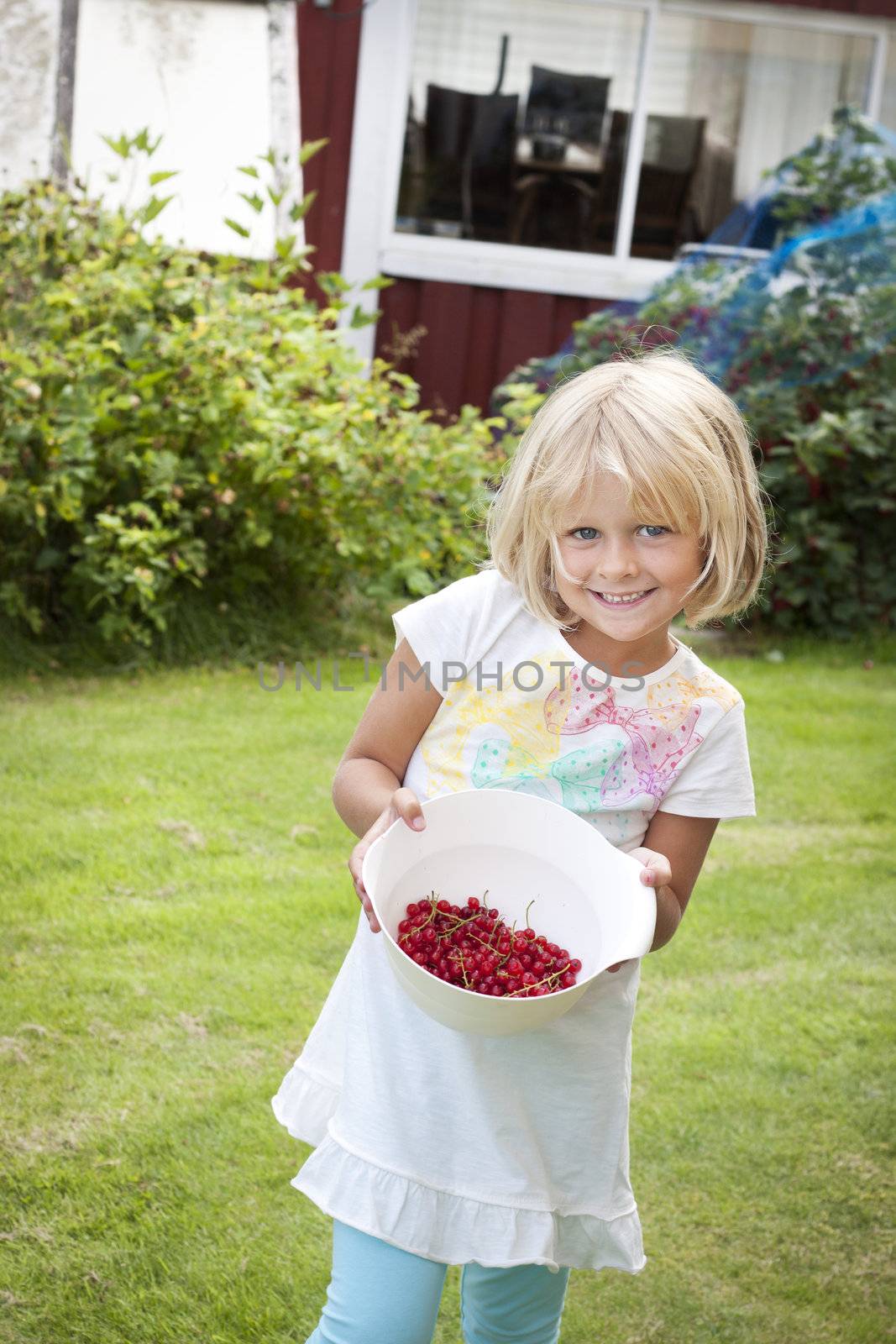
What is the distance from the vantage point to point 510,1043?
1421 mm

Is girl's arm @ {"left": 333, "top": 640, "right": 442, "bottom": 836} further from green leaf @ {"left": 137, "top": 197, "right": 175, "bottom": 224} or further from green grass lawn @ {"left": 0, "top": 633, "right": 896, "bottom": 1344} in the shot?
green leaf @ {"left": 137, "top": 197, "right": 175, "bottom": 224}

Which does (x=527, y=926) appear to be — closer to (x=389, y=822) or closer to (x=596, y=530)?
(x=389, y=822)

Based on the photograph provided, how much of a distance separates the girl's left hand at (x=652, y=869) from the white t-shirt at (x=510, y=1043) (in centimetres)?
10

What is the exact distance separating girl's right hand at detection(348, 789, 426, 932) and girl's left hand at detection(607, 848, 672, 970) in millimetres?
211

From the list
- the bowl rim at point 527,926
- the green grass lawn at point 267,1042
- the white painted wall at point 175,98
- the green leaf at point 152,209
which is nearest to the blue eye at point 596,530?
the bowl rim at point 527,926

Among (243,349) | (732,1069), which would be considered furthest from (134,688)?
(732,1069)

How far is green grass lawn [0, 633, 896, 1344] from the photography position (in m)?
1.93

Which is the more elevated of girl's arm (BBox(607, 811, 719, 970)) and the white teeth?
the white teeth

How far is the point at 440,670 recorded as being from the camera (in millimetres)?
1477

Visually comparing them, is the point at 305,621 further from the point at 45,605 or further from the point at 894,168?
the point at 894,168

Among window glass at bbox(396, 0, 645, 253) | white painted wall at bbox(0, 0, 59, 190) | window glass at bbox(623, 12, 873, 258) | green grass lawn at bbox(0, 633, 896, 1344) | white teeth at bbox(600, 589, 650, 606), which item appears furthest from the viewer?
window glass at bbox(623, 12, 873, 258)

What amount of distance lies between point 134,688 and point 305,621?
2.35 ft

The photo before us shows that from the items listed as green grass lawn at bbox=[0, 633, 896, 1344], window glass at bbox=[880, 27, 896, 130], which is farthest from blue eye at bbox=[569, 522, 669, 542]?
window glass at bbox=[880, 27, 896, 130]

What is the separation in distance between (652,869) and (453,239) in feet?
17.5
